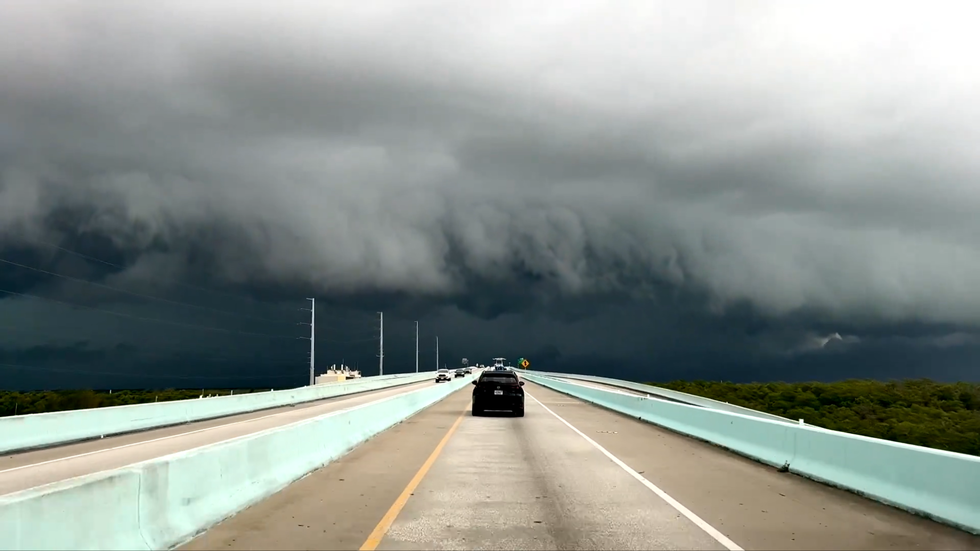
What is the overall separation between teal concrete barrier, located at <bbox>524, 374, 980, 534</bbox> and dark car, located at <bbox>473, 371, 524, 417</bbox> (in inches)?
465

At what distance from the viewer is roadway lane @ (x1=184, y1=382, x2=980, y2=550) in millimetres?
8609

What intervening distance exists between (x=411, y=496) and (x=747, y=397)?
71.5 m

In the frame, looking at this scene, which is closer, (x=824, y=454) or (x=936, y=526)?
(x=936, y=526)

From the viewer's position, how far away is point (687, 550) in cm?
812

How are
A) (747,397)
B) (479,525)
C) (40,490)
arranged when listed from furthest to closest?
(747,397), (479,525), (40,490)

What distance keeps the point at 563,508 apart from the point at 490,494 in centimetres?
158

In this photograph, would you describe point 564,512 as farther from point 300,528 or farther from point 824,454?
point 824,454

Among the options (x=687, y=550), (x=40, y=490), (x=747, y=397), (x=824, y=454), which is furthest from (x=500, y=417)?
(x=747, y=397)

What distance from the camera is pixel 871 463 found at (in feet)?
38.3

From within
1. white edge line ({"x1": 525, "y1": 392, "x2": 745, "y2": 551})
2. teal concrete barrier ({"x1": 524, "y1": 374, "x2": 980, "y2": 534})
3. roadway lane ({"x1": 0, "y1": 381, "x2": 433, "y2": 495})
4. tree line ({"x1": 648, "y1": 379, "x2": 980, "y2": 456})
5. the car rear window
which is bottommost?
tree line ({"x1": 648, "y1": 379, "x2": 980, "y2": 456})

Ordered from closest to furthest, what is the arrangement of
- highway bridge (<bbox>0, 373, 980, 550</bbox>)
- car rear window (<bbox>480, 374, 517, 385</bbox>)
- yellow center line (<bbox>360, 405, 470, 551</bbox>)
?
highway bridge (<bbox>0, 373, 980, 550</bbox>) < yellow center line (<bbox>360, 405, 470, 551</bbox>) < car rear window (<bbox>480, 374, 517, 385</bbox>)

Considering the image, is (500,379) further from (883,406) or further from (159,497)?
(883,406)

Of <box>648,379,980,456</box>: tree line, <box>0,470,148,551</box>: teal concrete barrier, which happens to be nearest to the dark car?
<box>648,379,980,456</box>: tree line

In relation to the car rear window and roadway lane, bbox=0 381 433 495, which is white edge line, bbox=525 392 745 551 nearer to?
roadway lane, bbox=0 381 433 495
